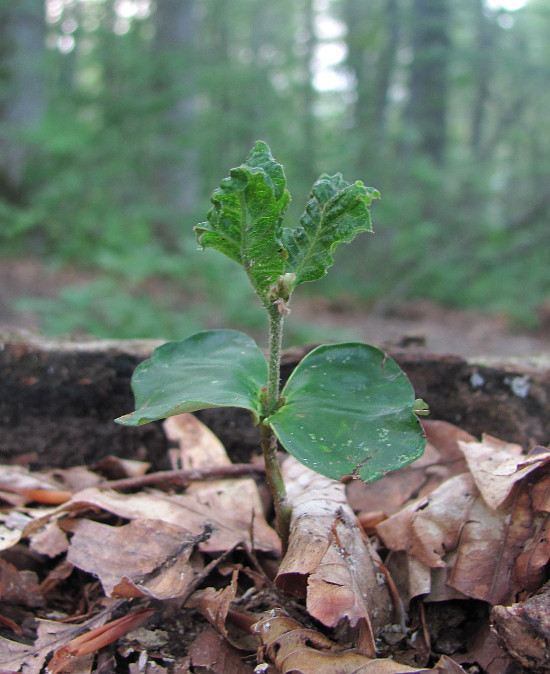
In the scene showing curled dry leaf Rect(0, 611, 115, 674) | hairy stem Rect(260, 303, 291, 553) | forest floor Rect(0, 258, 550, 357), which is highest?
hairy stem Rect(260, 303, 291, 553)

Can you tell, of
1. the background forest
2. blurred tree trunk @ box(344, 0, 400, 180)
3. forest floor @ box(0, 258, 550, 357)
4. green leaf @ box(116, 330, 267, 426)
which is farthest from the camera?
blurred tree trunk @ box(344, 0, 400, 180)

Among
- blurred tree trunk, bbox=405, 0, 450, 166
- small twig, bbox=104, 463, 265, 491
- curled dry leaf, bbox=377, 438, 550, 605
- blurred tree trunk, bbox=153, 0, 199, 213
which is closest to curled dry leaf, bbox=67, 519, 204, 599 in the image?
small twig, bbox=104, 463, 265, 491

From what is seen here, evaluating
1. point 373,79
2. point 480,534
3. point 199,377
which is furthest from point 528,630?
point 373,79

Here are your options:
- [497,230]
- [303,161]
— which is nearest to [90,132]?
[303,161]

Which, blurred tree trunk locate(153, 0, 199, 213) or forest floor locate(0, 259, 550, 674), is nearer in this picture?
forest floor locate(0, 259, 550, 674)

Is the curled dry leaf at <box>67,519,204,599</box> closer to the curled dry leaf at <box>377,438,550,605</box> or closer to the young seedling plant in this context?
the young seedling plant

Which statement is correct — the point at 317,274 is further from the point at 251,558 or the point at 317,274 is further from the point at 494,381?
the point at 494,381

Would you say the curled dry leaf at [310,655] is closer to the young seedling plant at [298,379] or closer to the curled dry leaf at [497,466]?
the young seedling plant at [298,379]

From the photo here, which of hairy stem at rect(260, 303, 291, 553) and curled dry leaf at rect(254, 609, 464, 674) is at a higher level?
hairy stem at rect(260, 303, 291, 553)
